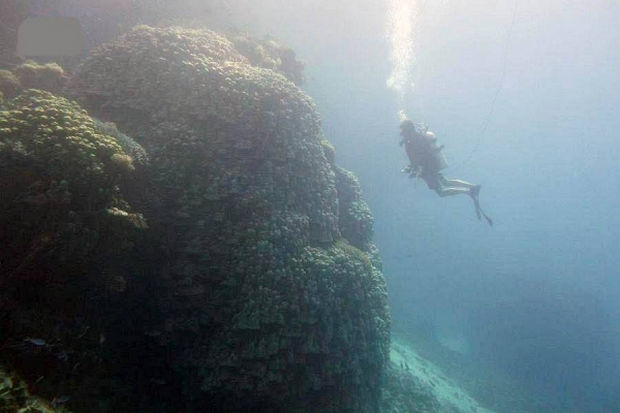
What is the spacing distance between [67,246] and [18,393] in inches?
79.9

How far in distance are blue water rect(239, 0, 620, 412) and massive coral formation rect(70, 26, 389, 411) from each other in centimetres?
1564

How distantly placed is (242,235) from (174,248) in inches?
45.4

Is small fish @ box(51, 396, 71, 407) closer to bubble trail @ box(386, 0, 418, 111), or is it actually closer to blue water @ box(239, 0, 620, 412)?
blue water @ box(239, 0, 620, 412)

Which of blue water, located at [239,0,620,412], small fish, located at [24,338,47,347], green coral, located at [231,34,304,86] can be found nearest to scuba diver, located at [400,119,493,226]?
green coral, located at [231,34,304,86]

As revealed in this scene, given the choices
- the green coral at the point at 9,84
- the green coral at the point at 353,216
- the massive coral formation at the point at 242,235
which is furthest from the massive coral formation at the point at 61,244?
the green coral at the point at 353,216

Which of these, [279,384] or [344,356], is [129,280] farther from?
[344,356]

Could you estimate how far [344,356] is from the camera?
22.0 feet

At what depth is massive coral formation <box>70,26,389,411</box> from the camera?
5445 millimetres

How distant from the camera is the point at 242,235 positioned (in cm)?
586

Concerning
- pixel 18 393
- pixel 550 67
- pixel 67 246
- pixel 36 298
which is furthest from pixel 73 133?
pixel 550 67

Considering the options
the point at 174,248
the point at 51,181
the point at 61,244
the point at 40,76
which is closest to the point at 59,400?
the point at 61,244

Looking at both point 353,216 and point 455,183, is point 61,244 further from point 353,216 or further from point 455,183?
point 455,183

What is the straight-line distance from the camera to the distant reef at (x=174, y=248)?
3.95 meters

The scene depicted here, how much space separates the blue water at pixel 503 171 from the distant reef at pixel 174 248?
15918 mm
